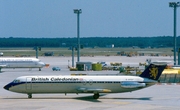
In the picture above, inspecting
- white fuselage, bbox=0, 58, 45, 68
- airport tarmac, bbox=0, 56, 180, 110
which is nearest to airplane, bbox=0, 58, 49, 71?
white fuselage, bbox=0, 58, 45, 68

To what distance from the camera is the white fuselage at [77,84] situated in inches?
2628

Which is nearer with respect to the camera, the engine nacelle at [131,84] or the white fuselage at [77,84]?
the white fuselage at [77,84]

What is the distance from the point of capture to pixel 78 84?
220 feet

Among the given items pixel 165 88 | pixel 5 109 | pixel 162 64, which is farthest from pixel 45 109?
pixel 165 88

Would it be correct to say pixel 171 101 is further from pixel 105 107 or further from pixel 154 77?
pixel 105 107

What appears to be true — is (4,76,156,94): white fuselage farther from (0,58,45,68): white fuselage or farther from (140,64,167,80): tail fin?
(0,58,45,68): white fuselage

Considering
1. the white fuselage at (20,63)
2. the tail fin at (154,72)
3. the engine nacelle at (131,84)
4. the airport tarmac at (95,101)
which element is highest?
the white fuselage at (20,63)

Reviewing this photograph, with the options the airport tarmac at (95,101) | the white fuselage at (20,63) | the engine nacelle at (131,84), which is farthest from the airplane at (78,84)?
the white fuselage at (20,63)

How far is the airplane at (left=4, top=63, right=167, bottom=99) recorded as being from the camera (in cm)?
6675

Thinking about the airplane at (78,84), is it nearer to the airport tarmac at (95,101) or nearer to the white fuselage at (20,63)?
the airport tarmac at (95,101)

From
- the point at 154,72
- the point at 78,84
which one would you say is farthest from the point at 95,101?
the point at 154,72

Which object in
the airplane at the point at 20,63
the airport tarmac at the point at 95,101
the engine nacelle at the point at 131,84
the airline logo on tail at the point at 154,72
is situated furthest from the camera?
the airplane at the point at 20,63

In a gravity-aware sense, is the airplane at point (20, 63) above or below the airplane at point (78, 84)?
above

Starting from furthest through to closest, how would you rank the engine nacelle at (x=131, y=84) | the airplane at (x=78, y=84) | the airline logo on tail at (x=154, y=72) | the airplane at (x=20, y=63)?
the airplane at (x=20, y=63), the airline logo on tail at (x=154, y=72), the engine nacelle at (x=131, y=84), the airplane at (x=78, y=84)
